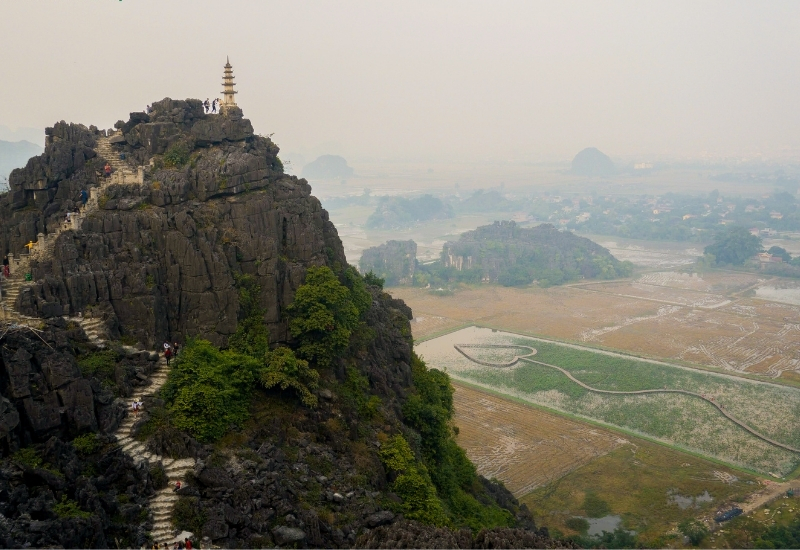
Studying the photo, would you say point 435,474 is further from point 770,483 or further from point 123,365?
point 770,483

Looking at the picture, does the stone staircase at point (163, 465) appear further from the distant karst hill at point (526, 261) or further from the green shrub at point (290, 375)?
the distant karst hill at point (526, 261)

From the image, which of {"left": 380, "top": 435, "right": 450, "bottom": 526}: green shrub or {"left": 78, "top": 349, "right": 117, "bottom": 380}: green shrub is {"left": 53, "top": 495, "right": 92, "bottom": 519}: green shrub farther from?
{"left": 380, "top": 435, "right": 450, "bottom": 526}: green shrub

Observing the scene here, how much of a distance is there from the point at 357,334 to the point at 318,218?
615 cm

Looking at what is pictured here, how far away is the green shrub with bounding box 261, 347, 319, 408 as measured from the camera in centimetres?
2722

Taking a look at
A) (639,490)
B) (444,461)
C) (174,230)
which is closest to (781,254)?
(639,490)

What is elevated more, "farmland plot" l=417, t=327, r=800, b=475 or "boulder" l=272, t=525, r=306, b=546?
"boulder" l=272, t=525, r=306, b=546

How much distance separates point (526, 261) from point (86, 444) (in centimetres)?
10508

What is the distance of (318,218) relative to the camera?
35438mm

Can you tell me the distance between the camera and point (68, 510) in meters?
18.5

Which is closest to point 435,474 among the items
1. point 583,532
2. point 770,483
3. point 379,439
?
point 379,439

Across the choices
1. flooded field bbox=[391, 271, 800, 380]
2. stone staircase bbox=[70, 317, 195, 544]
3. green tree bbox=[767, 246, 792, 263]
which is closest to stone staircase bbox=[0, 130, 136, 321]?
stone staircase bbox=[70, 317, 195, 544]

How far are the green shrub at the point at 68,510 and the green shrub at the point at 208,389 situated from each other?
5166mm

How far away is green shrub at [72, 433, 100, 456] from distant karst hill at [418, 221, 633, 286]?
91.3 metres

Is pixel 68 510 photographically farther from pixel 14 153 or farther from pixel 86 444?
pixel 14 153
